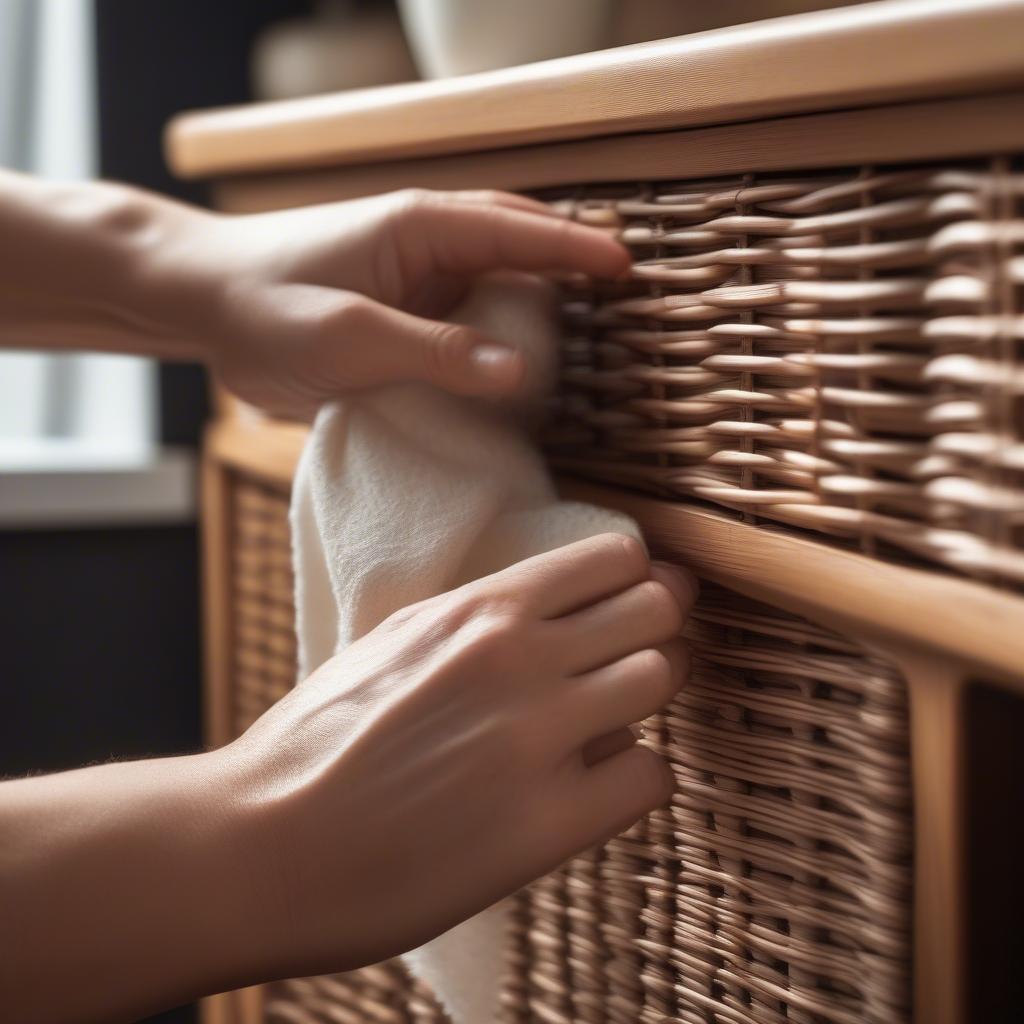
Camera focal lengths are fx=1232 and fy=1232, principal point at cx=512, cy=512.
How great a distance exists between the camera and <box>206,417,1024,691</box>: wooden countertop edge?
351 millimetres

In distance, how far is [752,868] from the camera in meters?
0.48

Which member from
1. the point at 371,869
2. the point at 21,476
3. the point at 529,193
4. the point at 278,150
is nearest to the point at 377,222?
the point at 529,193

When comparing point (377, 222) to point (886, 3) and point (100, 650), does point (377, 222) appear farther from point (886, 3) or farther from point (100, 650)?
point (100, 650)

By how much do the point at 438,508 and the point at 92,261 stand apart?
1.06 ft

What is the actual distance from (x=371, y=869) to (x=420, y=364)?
0.68 ft

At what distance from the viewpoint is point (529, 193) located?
0.58 meters

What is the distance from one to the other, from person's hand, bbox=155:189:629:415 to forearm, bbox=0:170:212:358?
0.06 ft

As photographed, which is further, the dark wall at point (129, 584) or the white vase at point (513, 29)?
the dark wall at point (129, 584)

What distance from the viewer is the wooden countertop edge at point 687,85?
13.1 inches

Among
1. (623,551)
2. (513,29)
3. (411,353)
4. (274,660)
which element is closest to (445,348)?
(411,353)

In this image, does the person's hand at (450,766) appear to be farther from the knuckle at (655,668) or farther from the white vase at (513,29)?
the white vase at (513,29)

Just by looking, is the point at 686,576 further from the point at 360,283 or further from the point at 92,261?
the point at 92,261

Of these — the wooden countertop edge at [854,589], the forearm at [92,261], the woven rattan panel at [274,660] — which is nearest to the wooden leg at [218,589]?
the woven rattan panel at [274,660]

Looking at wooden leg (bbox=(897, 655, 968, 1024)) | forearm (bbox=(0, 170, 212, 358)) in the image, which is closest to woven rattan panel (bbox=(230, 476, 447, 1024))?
forearm (bbox=(0, 170, 212, 358))
